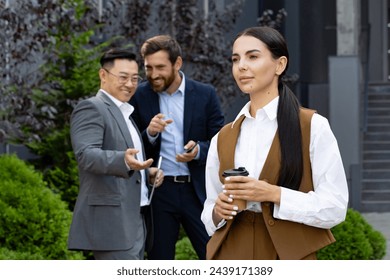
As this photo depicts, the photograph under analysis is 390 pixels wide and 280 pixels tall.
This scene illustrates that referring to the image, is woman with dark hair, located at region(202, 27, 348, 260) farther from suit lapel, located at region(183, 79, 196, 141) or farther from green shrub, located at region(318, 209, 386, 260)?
green shrub, located at region(318, 209, 386, 260)

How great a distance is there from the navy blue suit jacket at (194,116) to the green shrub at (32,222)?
6.30ft

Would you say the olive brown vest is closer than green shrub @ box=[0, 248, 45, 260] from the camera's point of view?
Yes

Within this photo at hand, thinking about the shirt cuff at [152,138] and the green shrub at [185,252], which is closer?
the shirt cuff at [152,138]

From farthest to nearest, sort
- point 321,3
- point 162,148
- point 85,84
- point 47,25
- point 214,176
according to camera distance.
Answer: point 321,3 < point 85,84 < point 47,25 < point 162,148 < point 214,176

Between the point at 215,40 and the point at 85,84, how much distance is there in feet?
6.88

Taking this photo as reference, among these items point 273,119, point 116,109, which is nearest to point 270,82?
point 273,119

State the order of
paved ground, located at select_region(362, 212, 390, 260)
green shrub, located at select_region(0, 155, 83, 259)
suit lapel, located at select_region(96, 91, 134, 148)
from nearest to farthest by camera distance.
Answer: suit lapel, located at select_region(96, 91, 134, 148) < green shrub, located at select_region(0, 155, 83, 259) < paved ground, located at select_region(362, 212, 390, 260)

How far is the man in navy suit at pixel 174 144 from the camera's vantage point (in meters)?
6.28

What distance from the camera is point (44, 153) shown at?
10641 mm

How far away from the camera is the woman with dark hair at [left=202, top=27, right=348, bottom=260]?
12.1ft

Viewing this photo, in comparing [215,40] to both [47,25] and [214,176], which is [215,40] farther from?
[214,176]

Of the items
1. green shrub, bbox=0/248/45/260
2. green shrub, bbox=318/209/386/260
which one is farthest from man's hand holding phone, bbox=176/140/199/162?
green shrub, bbox=318/209/386/260

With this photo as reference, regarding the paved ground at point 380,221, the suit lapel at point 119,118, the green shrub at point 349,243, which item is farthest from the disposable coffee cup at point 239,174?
the paved ground at point 380,221

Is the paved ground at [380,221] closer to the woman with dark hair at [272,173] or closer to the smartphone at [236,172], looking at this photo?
the woman with dark hair at [272,173]
